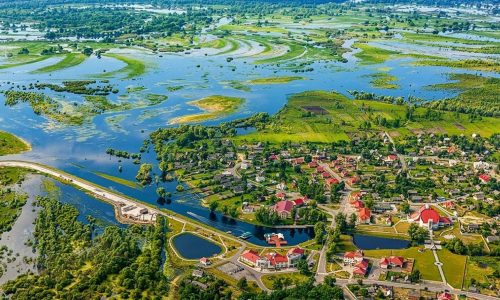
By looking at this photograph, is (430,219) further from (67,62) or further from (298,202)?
(67,62)

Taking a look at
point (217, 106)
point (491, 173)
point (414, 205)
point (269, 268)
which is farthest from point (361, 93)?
point (269, 268)

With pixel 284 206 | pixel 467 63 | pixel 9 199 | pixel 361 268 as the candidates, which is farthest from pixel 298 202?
pixel 467 63

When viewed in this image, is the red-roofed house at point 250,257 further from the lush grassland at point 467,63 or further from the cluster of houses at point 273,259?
the lush grassland at point 467,63

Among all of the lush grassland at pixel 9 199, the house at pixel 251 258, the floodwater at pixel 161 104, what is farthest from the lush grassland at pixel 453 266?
the lush grassland at pixel 9 199

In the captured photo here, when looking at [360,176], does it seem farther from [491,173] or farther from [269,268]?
[269,268]

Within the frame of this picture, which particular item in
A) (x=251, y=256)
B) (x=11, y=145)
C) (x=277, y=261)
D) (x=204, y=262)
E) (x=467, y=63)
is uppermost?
(x=467, y=63)
